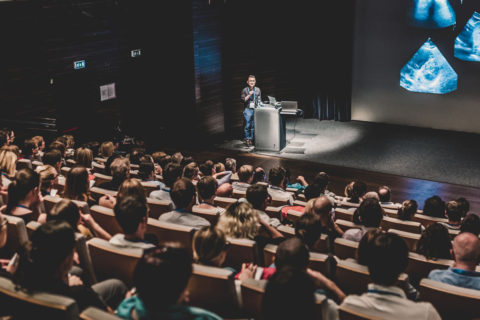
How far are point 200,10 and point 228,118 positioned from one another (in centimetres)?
224

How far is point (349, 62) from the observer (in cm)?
1071

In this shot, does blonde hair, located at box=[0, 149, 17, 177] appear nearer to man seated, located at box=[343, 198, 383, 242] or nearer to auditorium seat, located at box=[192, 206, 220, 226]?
auditorium seat, located at box=[192, 206, 220, 226]

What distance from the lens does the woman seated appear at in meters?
2.28

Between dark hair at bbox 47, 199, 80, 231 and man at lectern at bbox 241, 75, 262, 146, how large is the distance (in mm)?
→ 6035

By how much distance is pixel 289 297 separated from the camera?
193 centimetres

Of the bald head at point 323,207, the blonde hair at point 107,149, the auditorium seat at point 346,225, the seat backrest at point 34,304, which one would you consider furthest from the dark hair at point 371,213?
the blonde hair at point 107,149

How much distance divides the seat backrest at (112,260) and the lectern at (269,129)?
19.7 feet

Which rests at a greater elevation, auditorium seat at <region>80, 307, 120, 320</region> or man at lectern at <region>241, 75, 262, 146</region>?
man at lectern at <region>241, 75, 262, 146</region>

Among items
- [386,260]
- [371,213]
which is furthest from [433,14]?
[386,260]

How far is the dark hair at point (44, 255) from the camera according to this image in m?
2.28

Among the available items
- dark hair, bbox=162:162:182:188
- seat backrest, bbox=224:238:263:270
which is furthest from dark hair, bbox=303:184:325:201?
seat backrest, bbox=224:238:263:270

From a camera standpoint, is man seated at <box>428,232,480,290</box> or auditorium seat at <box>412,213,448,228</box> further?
auditorium seat at <box>412,213,448,228</box>

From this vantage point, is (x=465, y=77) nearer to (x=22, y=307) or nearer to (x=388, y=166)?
(x=388, y=166)

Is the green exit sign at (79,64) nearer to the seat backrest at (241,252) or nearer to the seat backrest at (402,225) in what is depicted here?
the seat backrest at (402,225)
